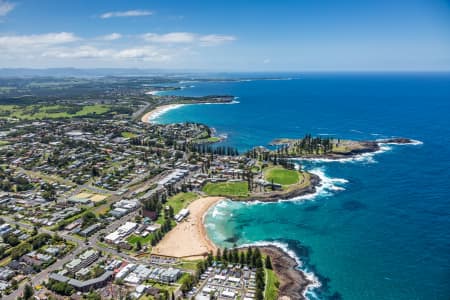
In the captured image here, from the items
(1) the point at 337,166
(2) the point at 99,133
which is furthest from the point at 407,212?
(2) the point at 99,133

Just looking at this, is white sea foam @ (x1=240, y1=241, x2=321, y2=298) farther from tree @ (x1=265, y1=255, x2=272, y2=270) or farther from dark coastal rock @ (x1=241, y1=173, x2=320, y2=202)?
dark coastal rock @ (x1=241, y1=173, x2=320, y2=202)

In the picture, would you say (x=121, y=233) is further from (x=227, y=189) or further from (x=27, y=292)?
(x=227, y=189)

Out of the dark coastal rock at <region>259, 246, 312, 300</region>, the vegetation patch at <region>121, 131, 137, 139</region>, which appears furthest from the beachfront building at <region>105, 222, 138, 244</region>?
the vegetation patch at <region>121, 131, 137, 139</region>

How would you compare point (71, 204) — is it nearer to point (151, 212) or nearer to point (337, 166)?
point (151, 212)

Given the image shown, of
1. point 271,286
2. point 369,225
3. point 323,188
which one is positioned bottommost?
point 271,286

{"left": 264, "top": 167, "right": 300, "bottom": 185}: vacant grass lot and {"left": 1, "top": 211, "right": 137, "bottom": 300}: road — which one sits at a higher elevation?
{"left": 264, "top": 167, "right": 300, "bottom": 185}: vacant grass lot

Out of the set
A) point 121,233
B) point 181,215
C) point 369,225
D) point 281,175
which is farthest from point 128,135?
point 369,225

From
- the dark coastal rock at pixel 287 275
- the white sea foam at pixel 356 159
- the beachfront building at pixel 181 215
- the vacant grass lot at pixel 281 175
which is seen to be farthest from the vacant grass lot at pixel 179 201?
the white sea foam at pixel 356 159
